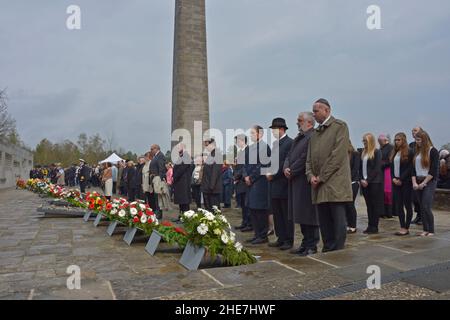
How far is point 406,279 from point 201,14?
16200mm

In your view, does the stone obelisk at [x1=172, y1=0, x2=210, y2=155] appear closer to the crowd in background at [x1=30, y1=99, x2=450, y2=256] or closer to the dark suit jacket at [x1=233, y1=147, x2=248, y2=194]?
the crowd in background at [x1=30, y1=99, x2=450, y2=256]

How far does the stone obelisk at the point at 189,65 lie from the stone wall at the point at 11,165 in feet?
63.4

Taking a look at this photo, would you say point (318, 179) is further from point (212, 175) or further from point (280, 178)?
point (212, 175)

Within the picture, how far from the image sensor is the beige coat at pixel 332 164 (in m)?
4.57

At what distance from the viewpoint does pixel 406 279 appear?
3.26 metres

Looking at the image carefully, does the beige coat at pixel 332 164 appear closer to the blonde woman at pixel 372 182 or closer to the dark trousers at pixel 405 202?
the dark trousers at pixel 405 202

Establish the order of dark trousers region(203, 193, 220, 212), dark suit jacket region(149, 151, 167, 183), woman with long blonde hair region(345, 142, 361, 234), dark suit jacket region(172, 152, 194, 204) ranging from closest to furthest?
woman with long blonde hair region(345, 142, 361, 234) → dark trousers region(203, 193, 220, 212) → dark suit jacket region(172, 152, 194, 204) → dark suit jacket region(149, 151, 167, 183)

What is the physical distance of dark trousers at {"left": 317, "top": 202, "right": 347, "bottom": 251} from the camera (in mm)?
4629

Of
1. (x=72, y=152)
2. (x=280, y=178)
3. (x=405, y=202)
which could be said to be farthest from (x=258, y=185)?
(x=72, y=152)

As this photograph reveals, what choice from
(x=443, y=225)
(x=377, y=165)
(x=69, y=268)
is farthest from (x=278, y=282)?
(x=443, y=225)

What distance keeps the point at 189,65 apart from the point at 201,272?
14.5 m

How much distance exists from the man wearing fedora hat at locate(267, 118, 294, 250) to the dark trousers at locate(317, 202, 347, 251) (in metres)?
0.75

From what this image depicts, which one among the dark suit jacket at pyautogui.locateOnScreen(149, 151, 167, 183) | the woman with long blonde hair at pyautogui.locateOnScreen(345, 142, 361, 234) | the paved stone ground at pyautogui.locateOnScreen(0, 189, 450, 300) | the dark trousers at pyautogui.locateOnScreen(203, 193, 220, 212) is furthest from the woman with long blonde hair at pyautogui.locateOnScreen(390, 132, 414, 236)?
the dark suit jacket at pyautogui.locateOnScreen(149, 151, 167, 183)

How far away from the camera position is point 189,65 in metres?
17.2
